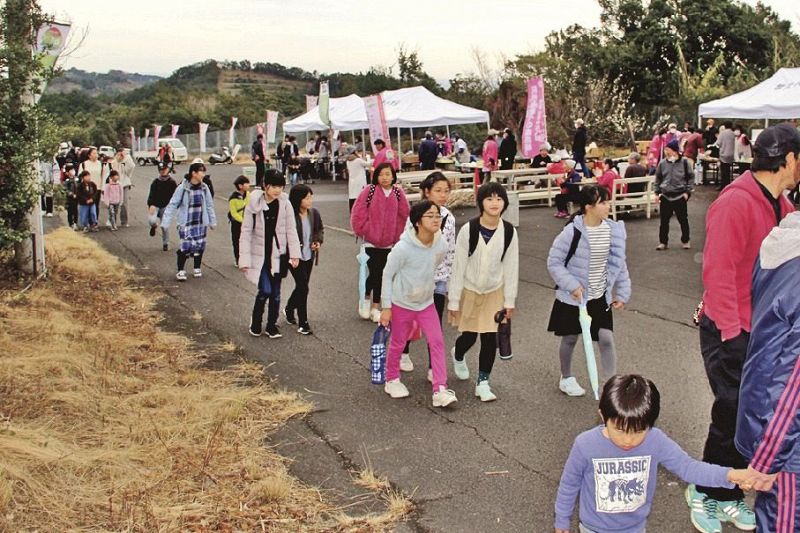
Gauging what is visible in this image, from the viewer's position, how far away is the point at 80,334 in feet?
24.6

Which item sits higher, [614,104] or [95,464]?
[614,104]

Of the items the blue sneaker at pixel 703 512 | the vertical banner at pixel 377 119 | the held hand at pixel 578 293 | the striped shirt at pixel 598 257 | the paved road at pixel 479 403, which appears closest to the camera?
the blue sneaker at pixel 703 512

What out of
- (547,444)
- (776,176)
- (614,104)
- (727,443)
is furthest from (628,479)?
(614,104)

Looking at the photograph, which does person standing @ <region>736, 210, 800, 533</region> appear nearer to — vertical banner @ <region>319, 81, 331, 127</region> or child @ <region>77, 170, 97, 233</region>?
child @ <region>77, 170, 97, 233</region>

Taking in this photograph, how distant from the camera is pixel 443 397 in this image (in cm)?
585

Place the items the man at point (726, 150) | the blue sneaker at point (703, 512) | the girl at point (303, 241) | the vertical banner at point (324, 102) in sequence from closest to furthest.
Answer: the blue sneaker at point (703, 512)
the girl at point (303, 241)
the man at point (726, 150)
the vertical banner at point (324, 102)

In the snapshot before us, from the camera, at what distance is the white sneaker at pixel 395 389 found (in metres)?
6.19

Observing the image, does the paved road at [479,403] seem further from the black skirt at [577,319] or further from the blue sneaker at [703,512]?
the black skirt at [577,319]

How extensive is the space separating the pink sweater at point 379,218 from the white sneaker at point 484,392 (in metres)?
2.11

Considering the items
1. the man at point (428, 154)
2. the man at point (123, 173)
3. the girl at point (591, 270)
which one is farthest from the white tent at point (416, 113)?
the girl at point (591, 270)

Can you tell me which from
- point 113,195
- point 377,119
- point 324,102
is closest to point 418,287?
point 113,195

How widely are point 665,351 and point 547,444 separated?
2.52m

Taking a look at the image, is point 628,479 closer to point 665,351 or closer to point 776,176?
point 776,176

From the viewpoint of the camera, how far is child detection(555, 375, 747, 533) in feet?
10.1
